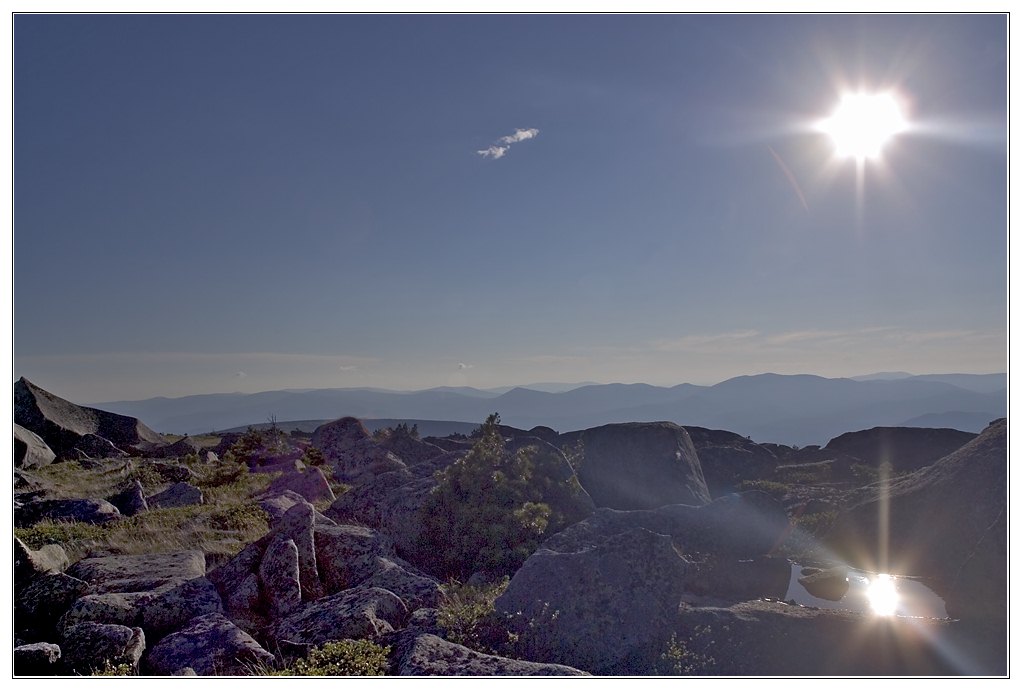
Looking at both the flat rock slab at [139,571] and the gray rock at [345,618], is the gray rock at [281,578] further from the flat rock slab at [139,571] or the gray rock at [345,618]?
the flat rock slab at [139,571]

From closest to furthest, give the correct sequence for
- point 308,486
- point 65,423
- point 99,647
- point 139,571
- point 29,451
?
point 99,647 → point 139,571 → point 308,486 → point 29,451 → point 65,423

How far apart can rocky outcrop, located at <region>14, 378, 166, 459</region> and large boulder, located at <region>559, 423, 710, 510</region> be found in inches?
1035

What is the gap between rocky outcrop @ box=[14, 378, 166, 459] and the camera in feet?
94.5

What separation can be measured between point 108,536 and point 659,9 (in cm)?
1668

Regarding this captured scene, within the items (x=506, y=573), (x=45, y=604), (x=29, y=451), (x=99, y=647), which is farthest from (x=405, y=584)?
(x=29, y=451)

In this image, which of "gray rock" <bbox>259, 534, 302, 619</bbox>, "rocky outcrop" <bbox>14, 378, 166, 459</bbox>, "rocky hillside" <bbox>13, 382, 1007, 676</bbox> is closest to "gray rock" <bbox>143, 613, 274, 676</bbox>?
"rocky hillside" <bbox>13, 382, 1007, 676</bbox>

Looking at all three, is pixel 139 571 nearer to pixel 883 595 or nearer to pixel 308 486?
pixel 308 486

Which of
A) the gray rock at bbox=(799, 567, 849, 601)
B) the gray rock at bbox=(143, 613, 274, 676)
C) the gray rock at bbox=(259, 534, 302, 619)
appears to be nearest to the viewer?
the gray rock at bbox=(143, 613, 274, 676)

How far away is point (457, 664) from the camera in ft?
22.5

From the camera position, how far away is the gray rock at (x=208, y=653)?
7461mm

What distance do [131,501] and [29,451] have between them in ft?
37.7

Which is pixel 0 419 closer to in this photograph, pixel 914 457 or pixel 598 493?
pixel 598 493

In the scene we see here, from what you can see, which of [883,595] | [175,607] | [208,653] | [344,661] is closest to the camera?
[344,661]

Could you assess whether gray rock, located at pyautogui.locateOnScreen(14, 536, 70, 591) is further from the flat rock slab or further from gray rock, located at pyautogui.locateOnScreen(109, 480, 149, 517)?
gray rock, located at pyautogui.locateOnScreen(109, 480, 149, 517)
